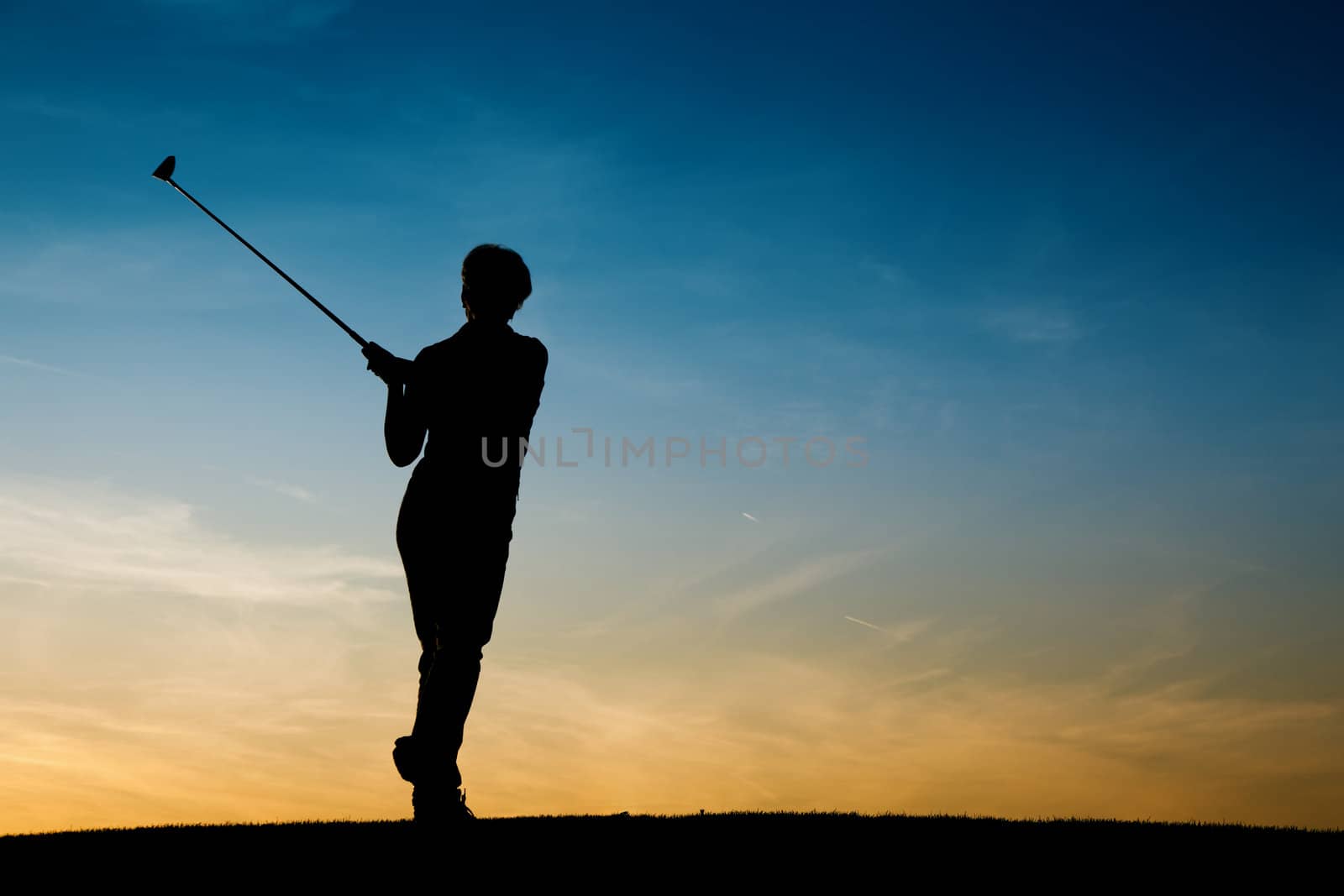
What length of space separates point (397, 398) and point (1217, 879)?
455cm

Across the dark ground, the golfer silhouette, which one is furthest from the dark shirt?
the dark ground

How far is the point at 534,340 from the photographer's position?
236 inches

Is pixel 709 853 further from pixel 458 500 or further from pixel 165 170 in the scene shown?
pixel 165 170

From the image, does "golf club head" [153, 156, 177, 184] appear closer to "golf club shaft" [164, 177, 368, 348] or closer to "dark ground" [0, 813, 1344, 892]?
"golf club shaft" [164, 177, 368, 348]

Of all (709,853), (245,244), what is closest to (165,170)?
(245,244)

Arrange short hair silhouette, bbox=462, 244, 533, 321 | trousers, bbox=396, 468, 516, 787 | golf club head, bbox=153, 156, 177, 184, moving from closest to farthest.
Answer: trousers, bbox=396, 468, 516, 787
short hair silhouette, bbox=462, 244, 533, 321
golf club head, bbox=153, 156, 177, 184

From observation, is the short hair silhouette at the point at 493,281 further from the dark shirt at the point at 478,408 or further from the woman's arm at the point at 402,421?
the woman's arm at the point at 402,421

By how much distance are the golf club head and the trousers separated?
12.5 ft

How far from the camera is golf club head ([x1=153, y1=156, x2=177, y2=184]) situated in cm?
807

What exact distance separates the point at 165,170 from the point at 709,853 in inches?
A: 240

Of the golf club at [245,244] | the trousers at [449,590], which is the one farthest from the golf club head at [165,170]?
the trousers at [449,590]

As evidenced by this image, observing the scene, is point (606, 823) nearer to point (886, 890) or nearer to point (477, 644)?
point (477, 644)

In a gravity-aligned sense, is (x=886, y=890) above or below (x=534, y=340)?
below

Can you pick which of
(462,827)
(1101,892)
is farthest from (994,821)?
(462,827)
